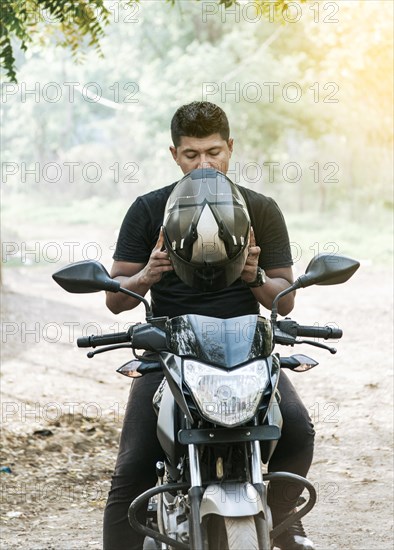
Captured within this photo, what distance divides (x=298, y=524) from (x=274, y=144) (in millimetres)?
29602

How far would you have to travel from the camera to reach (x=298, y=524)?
3992mm

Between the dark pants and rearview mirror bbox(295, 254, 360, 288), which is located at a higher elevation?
rearview mirror bbox(295, 254, 360, 288)

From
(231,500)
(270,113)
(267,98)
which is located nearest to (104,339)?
(231,500)

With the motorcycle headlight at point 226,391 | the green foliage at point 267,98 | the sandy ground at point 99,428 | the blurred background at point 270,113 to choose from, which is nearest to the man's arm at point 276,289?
the motorcycle headlight at point 226,391

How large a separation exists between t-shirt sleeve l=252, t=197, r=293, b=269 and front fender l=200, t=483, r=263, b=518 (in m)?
1.30

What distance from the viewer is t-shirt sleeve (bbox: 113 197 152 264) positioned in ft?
13.1

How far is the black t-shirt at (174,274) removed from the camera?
12.8 feet

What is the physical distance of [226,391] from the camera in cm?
274

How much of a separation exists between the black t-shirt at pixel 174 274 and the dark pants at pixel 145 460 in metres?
0.43

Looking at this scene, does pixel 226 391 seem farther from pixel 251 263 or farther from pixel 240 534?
pixel 251 263

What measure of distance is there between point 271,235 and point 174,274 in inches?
17.3

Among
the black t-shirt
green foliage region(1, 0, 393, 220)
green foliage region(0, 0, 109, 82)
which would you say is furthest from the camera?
green foliage region(1, 0, 393, 220)

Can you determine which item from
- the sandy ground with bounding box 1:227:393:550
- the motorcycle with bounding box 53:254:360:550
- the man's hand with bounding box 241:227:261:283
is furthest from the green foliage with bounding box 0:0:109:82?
the motorcycle with bounding box 53:254:360:550

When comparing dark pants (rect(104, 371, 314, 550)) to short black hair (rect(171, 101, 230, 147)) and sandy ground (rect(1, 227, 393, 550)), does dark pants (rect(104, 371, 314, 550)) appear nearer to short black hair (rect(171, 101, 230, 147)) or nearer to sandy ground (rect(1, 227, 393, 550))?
short black hair (rect(171, 101, 230, 147))
